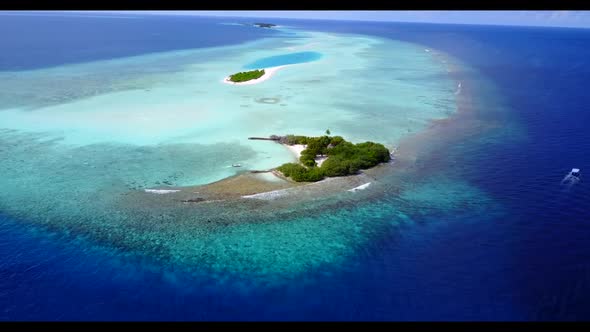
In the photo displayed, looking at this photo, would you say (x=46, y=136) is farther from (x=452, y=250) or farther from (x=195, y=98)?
(x=452, y=250)

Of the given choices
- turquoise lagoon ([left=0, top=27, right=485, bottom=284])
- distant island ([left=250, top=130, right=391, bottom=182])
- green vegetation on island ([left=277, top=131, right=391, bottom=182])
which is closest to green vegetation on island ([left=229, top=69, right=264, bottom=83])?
turquoise lagoon ([left=0, top=27, right=485, bottom=284])

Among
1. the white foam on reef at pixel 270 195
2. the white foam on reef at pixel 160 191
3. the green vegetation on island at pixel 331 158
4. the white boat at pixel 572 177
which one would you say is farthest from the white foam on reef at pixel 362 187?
the white boat at pixel 572 177

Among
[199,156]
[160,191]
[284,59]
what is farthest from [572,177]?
[284,59]

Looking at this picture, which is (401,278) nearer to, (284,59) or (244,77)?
(244,77)

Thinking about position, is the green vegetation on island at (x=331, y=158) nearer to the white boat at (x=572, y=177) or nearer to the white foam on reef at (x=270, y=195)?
the white foam on reef at (x=270, y=195)

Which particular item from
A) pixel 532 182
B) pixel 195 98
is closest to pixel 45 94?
pixel 195 98

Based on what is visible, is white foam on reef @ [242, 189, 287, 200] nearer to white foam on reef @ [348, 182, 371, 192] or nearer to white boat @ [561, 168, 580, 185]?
white foam on reef @ [348, 182, 371, 192]

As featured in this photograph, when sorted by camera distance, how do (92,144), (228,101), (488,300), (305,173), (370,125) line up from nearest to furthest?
(488,300) → (305,173) → (92,144) → (370,125) → (228,101)
